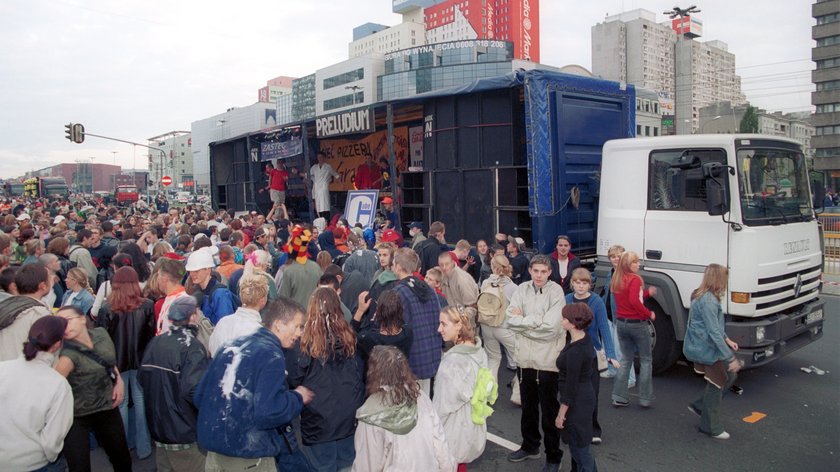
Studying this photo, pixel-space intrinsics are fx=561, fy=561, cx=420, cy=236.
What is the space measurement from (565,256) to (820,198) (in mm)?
3125

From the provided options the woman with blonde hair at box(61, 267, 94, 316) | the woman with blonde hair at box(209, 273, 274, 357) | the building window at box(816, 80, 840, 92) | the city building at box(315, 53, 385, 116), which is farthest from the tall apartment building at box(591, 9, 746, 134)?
the woman with blonde hair at box(209, 273, 274, 357)

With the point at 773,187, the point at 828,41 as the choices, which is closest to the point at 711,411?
the point at 773,187

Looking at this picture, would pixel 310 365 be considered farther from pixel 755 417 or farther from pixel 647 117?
pixel 647 117

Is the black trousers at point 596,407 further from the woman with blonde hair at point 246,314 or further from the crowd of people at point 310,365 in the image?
the woman with blonde hair at point 246,314

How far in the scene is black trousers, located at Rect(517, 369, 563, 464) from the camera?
176 inches

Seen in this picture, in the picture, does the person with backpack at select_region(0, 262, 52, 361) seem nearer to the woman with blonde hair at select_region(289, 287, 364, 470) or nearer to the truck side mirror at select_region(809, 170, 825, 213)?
the woman with blonde hair at select_region(289, 287, 364, 470)

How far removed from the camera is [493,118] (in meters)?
8.98

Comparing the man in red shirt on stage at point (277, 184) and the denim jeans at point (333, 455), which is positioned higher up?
the man in red shirt on stage at point (277, 184)

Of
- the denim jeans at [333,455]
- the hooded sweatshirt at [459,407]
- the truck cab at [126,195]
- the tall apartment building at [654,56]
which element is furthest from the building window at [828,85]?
the denim jeans at [333,455]

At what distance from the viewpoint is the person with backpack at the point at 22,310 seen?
3.92 meters

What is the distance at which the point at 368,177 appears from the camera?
15.4 meters

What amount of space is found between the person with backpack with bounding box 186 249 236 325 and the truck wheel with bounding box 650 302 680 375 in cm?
466

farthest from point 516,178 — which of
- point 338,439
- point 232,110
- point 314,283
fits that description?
point 232,110

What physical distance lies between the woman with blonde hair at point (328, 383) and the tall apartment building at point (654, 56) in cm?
12527
